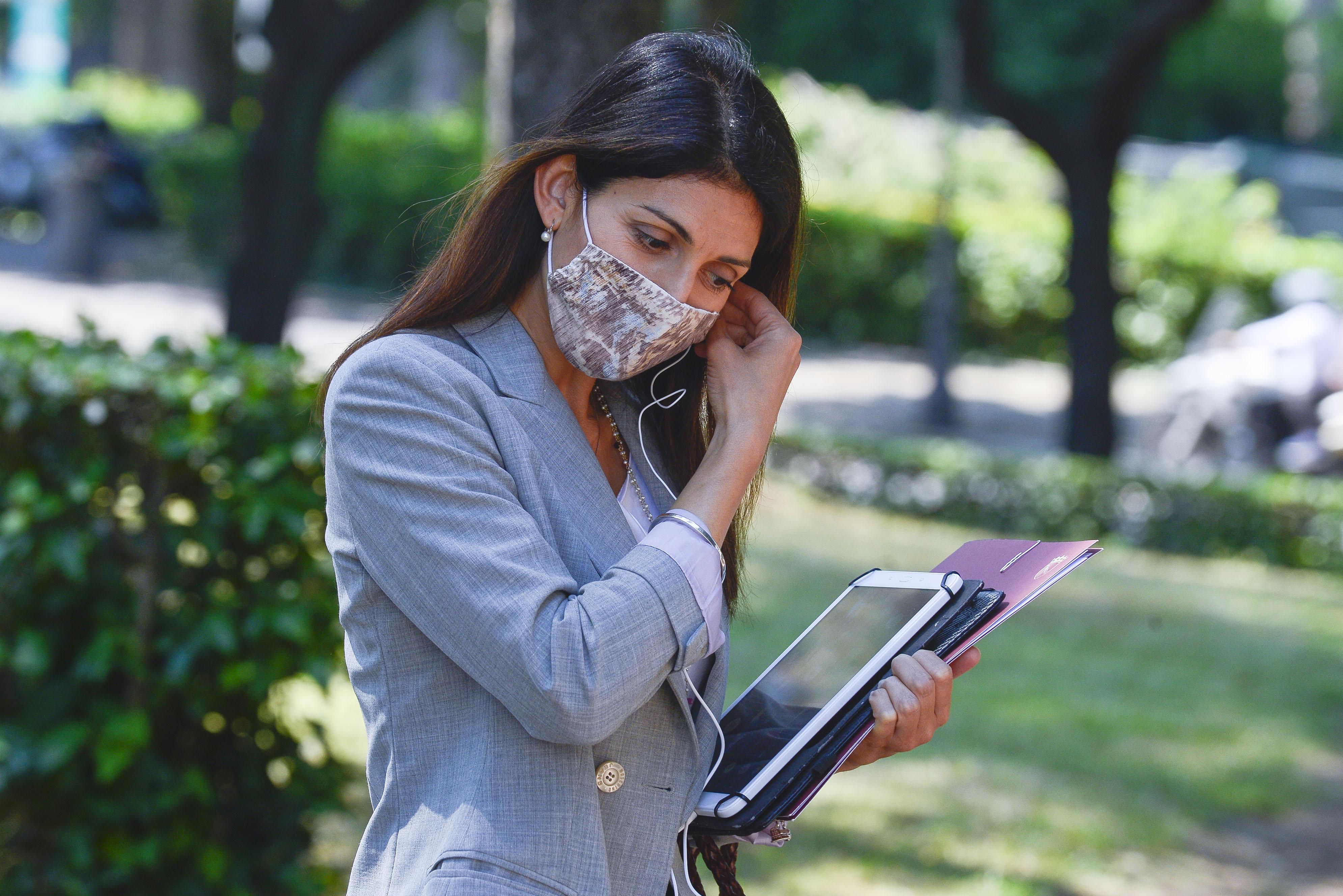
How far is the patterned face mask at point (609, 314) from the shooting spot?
5.75ft

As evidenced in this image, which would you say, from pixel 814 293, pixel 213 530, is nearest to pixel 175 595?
pixel 213 530

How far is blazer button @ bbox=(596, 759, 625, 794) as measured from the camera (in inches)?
65.1

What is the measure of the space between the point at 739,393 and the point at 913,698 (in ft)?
1.51

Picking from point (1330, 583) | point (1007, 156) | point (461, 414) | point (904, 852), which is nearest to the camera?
point (461, 414)

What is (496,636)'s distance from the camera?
148cm

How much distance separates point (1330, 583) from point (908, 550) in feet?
11.0

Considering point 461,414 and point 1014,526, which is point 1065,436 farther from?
point 461,414

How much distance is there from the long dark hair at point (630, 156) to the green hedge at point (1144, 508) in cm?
845

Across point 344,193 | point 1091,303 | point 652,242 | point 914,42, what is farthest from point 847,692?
point 914,42

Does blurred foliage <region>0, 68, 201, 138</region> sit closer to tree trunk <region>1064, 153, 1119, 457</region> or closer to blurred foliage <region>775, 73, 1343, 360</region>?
blurred foliage <region>775, 73, 1343, 360</region>

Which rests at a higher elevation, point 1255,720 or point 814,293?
point 1255,720

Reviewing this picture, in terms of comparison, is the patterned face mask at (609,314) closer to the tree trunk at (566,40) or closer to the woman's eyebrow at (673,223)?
the woman's eyebrow at (673,223)

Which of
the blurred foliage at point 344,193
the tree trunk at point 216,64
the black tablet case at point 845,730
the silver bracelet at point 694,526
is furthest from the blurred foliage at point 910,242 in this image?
the silver bracelet at point 694,526

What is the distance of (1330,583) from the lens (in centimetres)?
961
